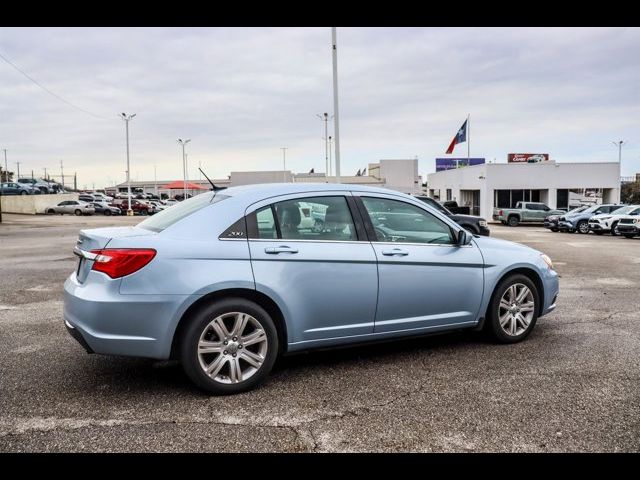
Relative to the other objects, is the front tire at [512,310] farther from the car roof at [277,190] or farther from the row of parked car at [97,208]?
the row of parked car at [97,208]

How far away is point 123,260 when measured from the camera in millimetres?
4012

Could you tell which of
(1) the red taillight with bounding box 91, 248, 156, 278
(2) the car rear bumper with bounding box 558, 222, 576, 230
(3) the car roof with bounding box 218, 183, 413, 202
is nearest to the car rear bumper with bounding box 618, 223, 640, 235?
(2) the car rear bumper with bounding box 558, 222, 576, 230

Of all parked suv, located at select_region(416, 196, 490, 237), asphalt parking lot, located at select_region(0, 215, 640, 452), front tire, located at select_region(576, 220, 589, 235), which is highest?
parked suv, located at select_region(416, 196, 490, 237)

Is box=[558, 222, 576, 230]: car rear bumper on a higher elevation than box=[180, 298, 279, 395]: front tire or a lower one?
Answer: lower

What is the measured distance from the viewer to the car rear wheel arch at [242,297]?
4113 mm

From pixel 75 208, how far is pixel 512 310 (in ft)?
170

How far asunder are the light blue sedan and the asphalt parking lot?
1.05 ft

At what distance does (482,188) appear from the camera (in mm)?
Answer: 48562

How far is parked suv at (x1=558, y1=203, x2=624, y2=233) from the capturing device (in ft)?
95.0

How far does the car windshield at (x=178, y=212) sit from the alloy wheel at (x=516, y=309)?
2923mm

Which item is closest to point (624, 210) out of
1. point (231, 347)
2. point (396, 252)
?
point (396, 252)

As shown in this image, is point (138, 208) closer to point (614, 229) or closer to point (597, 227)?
point (597, 227)

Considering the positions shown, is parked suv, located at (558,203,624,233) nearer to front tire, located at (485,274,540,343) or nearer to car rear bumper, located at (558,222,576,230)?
car rear bumper, located at (558,222,576,230)
